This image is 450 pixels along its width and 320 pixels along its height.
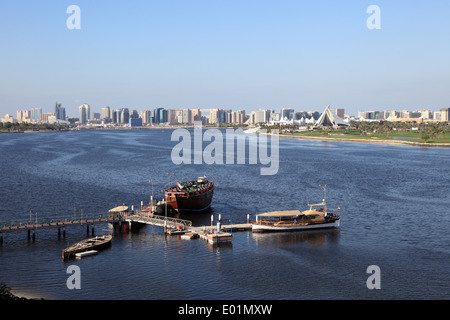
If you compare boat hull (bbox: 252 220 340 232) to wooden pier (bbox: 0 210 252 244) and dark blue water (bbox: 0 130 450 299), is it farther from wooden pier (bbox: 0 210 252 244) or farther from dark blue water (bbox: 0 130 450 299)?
wooden pier (bbox: 0 210 252 244)

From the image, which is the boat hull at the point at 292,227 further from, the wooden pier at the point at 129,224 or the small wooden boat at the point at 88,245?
the small wooden boat at the point at 88,245

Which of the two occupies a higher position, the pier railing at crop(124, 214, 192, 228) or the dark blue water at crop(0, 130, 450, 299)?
the pier railing at crop(124, 214, 192, 228)

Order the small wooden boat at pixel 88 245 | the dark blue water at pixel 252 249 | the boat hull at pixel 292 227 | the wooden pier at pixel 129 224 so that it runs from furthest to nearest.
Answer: the boat hull at pixel 292 227
the wooden pier at pixel 129 224
the small wooden boat at pixel 88 245
the dark blue water at pixel 252 249

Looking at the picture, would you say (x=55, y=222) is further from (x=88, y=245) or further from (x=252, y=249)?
(x=252, y=249)

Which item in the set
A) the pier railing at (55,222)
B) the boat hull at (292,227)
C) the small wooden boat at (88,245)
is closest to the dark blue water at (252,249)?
the small wooden boat at (88,245)

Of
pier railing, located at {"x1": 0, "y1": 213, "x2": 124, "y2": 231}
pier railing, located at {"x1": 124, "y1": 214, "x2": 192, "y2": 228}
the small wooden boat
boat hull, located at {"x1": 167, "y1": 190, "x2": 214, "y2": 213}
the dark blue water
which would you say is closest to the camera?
the dark blue water

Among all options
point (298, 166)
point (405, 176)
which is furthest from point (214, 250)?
point (298, 166)

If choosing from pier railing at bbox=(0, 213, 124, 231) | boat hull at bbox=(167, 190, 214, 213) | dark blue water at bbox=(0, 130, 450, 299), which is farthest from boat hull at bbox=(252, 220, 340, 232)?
pier railing at bbox=(0, 213, 124, 231)

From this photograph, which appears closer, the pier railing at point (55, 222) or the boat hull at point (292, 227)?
the pier railing at point (55, 222)
